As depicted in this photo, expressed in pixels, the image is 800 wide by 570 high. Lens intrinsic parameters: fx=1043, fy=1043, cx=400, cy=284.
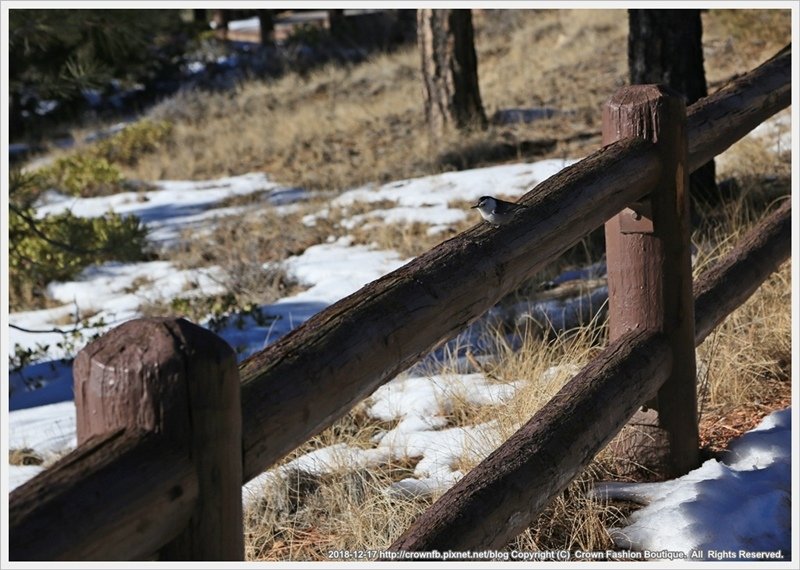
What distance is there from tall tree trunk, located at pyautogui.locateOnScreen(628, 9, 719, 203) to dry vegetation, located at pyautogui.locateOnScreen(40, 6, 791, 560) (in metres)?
0.72

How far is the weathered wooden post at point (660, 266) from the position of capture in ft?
9.55

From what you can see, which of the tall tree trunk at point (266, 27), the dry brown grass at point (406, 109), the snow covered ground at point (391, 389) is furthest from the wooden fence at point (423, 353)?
the tall tree trunk at point (266, 27)

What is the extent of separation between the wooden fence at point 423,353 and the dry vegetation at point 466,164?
33 cm

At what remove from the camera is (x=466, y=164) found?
31.6 ft

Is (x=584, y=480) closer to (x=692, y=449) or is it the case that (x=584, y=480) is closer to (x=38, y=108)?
(x=692, y=449)

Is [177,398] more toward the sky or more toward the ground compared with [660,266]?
more toward the sky

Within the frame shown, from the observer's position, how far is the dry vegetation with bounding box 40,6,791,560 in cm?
313

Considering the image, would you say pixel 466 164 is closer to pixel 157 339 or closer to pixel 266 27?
pixel 157 339

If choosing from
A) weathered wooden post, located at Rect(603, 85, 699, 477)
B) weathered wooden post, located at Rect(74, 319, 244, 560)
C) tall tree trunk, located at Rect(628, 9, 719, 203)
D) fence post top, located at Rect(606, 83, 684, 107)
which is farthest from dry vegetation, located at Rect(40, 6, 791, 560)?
weathered wooden post, located at Rect(74, 319, 244, 560)

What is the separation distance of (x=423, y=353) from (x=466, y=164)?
302 inches

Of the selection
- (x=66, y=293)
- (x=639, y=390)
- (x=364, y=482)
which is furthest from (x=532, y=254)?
(x=66, y=293)

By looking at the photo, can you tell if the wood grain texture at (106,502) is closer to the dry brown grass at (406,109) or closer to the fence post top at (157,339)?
the fence post top at (157,339)

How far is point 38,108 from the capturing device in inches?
744

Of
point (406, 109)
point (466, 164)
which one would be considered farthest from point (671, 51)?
point (406, 109)
